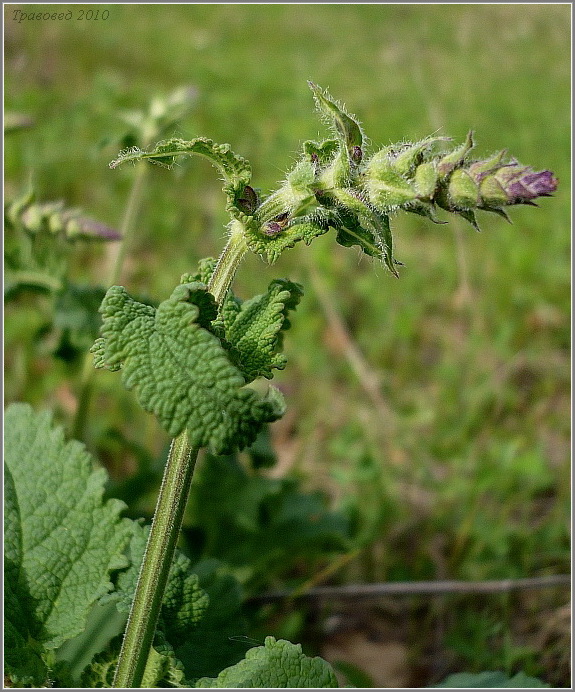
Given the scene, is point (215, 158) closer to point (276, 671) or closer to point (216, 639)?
point (276, 671)

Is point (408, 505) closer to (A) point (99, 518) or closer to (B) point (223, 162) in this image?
(A) point (99, 518)

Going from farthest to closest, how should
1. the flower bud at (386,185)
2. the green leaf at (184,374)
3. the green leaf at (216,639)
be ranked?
the green leaf at (216,639), the flower bud at (386,185), the green leaf at (184,374)

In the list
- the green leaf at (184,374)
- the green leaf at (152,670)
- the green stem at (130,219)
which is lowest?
the green leaf at (152,670)

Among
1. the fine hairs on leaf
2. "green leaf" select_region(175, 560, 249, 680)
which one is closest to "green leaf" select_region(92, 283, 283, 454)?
the fine hairs on leaf

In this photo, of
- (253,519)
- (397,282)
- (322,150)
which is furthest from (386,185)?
(397,282)

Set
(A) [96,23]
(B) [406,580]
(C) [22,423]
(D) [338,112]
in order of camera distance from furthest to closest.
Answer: (A) [96,23] → (B) [406,580] → (C) [22,423] → (D) [338,112]

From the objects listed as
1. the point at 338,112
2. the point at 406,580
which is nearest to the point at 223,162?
the point at 338,112

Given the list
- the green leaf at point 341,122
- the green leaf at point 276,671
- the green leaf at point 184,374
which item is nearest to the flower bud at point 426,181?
the green leaf at point 341,122

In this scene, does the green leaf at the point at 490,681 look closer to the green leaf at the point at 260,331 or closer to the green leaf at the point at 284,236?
the green leaf at the point at 260,331
